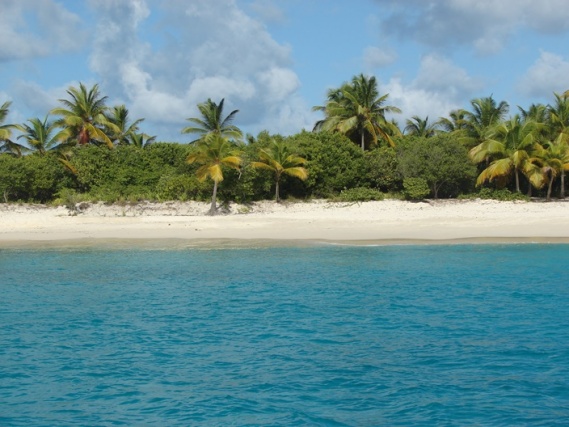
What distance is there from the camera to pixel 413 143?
39188mm

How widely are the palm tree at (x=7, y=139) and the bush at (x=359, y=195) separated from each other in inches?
859

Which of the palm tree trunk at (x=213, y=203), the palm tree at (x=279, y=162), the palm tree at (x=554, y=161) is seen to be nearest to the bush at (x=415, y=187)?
the palm tree at (x=279, y=162)

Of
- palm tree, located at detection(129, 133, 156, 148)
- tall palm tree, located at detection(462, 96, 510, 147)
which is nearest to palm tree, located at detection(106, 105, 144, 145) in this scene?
palm tree, located at detection(129, 133, 156, 148)

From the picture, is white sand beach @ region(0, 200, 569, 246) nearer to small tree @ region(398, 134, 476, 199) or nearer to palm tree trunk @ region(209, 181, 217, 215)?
palm tree trunk @ region(209, 181, 217, 215)

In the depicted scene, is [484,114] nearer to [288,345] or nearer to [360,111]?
[360,111]

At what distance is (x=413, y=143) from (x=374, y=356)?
29748 millimetres

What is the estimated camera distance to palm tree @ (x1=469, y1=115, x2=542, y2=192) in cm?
3684

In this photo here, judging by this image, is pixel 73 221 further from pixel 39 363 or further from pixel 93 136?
pixel 39 363

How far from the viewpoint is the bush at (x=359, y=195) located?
36.3m

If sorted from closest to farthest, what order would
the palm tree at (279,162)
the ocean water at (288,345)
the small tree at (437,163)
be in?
1. the ocean water at (288,345)
2. the palm tree at (279,162)
3. the small tree at (437,163)

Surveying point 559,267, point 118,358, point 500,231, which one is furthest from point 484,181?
point 118,358

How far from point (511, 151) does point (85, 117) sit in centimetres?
2639

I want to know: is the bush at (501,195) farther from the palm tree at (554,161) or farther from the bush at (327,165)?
the bush at (327,165)

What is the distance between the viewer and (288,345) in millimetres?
11570
